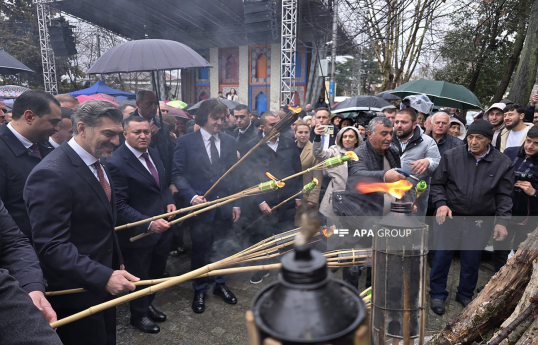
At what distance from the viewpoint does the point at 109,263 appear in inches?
100.0

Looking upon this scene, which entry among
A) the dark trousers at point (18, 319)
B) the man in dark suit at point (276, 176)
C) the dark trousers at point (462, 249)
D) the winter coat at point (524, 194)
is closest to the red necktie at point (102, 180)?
the dark trousers at point (18, 319)

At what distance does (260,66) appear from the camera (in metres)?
22.4

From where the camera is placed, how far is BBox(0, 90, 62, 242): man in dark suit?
277cm

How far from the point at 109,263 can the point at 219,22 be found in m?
18.2

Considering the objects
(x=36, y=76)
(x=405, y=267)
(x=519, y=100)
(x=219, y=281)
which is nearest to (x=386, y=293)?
(x=405, y=267)

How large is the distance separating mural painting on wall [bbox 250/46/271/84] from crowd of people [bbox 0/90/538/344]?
17.1 metres

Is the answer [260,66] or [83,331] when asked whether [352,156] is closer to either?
[83,331]

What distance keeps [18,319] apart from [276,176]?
3671 millimetres

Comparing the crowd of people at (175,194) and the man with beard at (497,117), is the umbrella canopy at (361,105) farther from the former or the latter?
the man with beard at (497,117)

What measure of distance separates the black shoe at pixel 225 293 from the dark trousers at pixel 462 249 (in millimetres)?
2404

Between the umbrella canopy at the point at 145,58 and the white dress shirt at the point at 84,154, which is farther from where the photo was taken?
the umbrella canopy at the point at 145,58

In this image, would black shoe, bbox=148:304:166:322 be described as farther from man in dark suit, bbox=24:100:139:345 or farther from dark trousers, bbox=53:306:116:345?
dark trousers, bbox=53:306:116:345

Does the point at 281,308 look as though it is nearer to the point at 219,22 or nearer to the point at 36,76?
the point at 219,22

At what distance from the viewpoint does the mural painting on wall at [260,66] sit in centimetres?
2198
